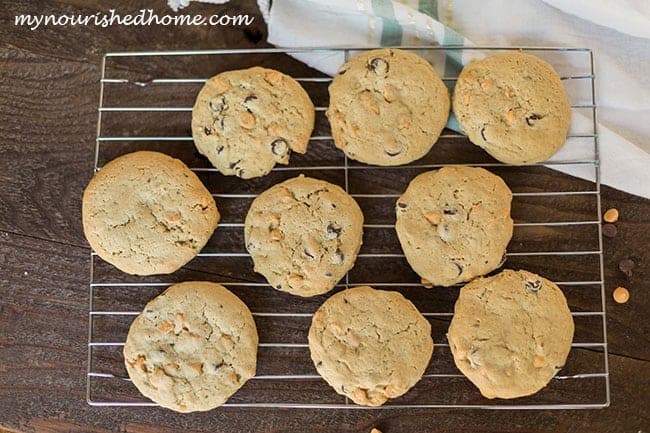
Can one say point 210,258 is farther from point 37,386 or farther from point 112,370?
point 37,386

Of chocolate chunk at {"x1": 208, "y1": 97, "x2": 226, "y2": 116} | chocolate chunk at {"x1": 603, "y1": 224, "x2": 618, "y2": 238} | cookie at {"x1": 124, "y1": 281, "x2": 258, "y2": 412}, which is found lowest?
cookie at {"x1": 124, "y1": 281, "x2": 258, "y2": 412}

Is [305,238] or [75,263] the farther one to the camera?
[75,263]

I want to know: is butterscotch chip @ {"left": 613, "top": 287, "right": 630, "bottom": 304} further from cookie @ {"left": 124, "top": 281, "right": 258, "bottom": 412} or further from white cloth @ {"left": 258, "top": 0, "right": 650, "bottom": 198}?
cookie @ {"left": 124, "top": 281, "right": 258, "bottom": 412}

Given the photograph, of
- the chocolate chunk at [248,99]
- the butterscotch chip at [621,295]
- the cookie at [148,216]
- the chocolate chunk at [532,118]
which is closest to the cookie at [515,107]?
the chocolate chunk at [532,118]

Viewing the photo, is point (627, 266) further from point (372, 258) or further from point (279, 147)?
point (279, 147)

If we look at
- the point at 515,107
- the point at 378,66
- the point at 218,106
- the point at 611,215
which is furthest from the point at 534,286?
the point at 218,106

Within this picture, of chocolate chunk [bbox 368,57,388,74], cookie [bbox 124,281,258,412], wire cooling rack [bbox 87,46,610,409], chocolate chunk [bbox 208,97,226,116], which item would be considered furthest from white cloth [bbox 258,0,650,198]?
cookie [bbox 124,281,258,412]
